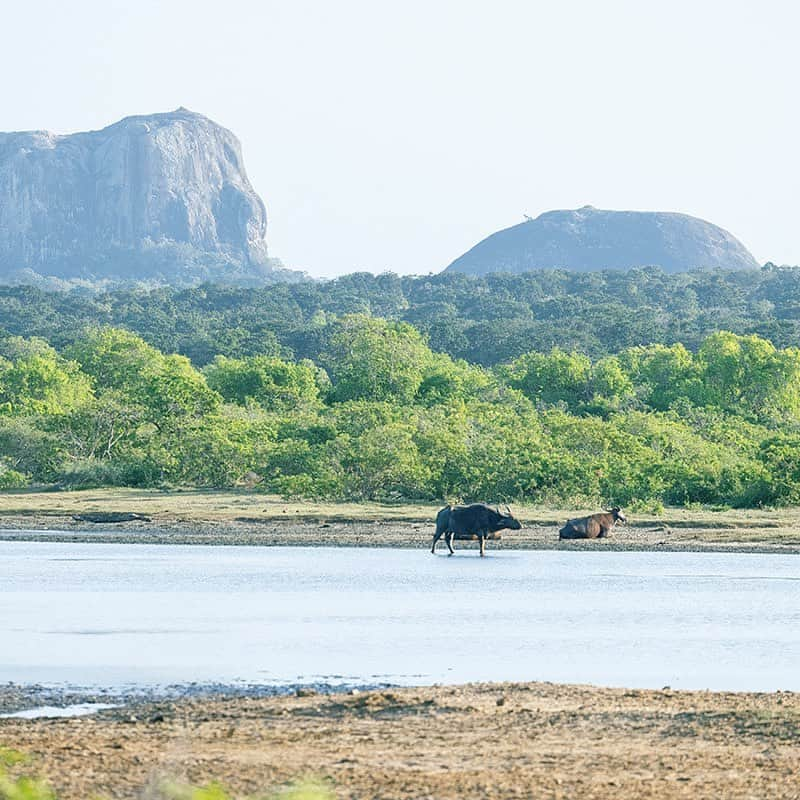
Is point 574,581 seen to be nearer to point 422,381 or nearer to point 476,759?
point 476,759

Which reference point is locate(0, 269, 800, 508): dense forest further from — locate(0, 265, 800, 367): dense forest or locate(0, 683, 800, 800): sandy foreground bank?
locate(0, 683, 800, 800): sandy foreground bank

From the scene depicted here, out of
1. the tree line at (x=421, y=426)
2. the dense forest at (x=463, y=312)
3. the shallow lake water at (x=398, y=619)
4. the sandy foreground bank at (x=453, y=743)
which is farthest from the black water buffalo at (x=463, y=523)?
the dense forest at (x=463, y=312)

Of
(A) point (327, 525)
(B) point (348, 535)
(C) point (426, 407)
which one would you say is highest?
(C) point (426, 407)

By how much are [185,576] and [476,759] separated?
14.7 metres

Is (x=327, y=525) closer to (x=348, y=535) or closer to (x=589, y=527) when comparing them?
(x=348, y=535)

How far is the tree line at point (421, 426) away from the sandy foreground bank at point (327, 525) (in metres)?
1.34

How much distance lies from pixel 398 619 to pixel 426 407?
3773 centimetres

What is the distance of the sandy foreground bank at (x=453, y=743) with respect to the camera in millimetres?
8969

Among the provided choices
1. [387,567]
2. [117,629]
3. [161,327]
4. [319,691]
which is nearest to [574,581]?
[387,567]

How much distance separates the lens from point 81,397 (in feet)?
194

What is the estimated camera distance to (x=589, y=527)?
31.8m

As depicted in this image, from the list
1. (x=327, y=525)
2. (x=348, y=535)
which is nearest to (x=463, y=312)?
(x=327, y=525)

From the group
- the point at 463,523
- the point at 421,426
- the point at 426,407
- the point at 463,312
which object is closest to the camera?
the point at 463,523

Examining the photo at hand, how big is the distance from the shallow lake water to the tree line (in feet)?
33.0
